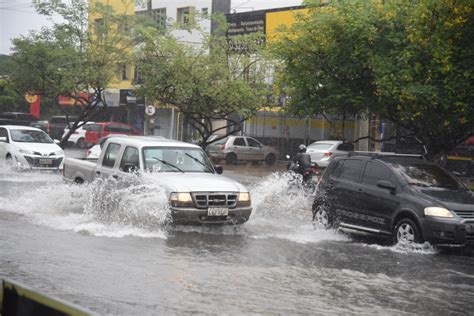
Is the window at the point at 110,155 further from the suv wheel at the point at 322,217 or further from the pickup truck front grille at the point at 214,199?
the suv wheel at the point at 322,217

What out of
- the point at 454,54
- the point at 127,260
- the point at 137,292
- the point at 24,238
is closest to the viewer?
the point at 137,292

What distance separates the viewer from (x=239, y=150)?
3669cm

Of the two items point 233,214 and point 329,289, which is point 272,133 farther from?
point 329,289

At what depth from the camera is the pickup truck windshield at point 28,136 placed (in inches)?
972

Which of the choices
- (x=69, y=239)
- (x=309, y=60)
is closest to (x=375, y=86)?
(x=309, y=60)

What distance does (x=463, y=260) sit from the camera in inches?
448

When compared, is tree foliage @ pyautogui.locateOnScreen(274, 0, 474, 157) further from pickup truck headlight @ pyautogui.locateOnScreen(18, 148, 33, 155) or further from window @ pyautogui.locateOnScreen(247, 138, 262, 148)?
window @ pyautogui.locateOnScreen(247, 138, 262, 148)

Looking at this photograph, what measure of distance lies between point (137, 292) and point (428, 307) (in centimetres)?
309

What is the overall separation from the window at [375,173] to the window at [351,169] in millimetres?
227

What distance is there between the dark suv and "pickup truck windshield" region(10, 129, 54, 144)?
45.0 feet

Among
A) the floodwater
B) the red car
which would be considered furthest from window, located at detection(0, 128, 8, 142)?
the red car

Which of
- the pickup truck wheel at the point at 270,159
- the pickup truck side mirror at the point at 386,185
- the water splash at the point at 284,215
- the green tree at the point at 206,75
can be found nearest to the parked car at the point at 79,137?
the pickup truck wheel at the point at 270,159

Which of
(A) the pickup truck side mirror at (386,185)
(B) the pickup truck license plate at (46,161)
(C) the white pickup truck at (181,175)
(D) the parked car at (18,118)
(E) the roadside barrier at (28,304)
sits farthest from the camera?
(D) the parked car at (18,118)

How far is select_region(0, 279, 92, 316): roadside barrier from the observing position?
3.28m
